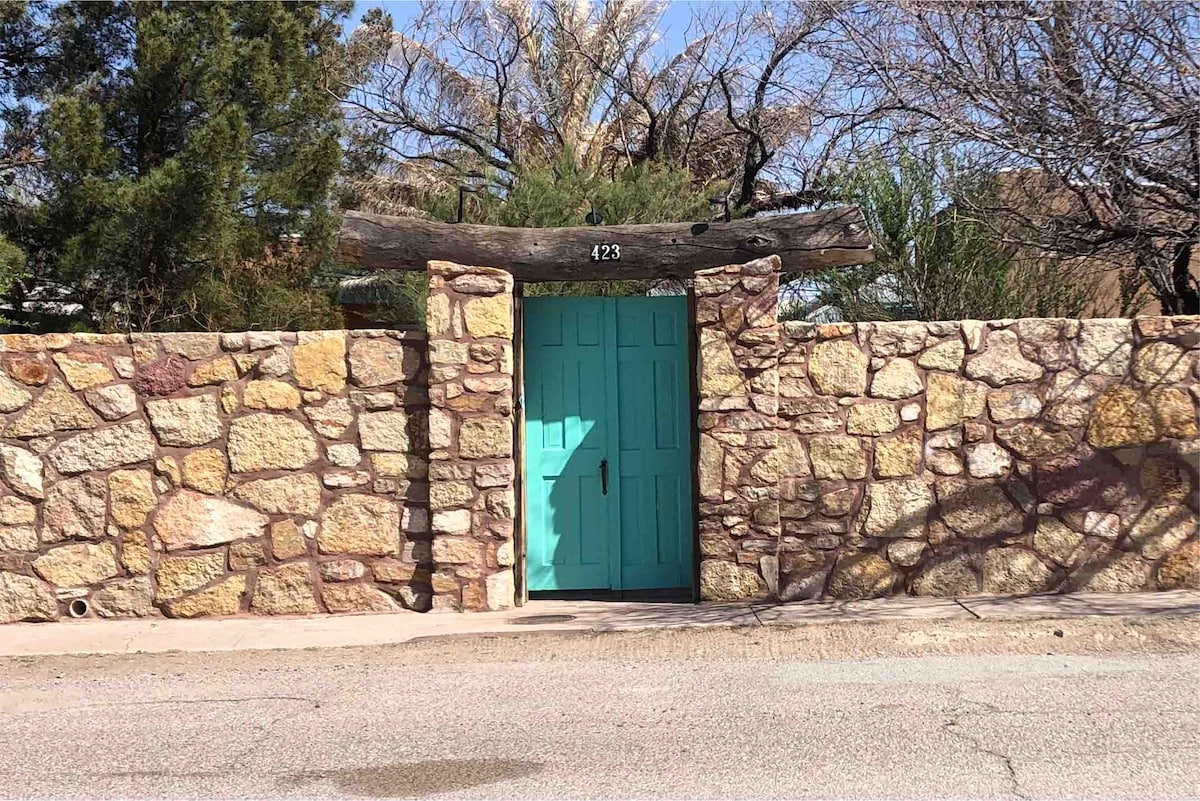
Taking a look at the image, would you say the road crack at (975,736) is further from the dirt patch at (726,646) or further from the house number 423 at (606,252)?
the house number 423 at (606,252)

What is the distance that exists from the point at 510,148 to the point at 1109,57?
10.8m

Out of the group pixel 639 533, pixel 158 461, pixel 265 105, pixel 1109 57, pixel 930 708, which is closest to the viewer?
pixel 930 708

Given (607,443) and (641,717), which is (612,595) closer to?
(607,443)

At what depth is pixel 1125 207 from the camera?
948 centimetres

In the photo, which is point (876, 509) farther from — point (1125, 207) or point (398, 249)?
point (1125, 207)

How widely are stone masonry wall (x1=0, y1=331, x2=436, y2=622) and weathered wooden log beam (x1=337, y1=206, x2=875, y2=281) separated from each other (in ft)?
1.95

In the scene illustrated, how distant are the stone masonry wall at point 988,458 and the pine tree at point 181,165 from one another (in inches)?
325

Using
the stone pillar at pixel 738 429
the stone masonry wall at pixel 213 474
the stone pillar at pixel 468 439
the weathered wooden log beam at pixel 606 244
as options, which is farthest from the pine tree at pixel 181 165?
the stone pillar at pixel 738 429

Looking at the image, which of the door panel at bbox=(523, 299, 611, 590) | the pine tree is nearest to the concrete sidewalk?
the door panel at bbox=(523, 299, 611, 590)

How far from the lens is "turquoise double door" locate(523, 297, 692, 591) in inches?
284

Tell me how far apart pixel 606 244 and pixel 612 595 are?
92.6 inches

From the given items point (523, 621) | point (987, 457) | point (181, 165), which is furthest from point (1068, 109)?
point (181, 165)

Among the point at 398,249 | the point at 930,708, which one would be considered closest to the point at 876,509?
the point at 930,708

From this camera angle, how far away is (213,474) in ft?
22.2
